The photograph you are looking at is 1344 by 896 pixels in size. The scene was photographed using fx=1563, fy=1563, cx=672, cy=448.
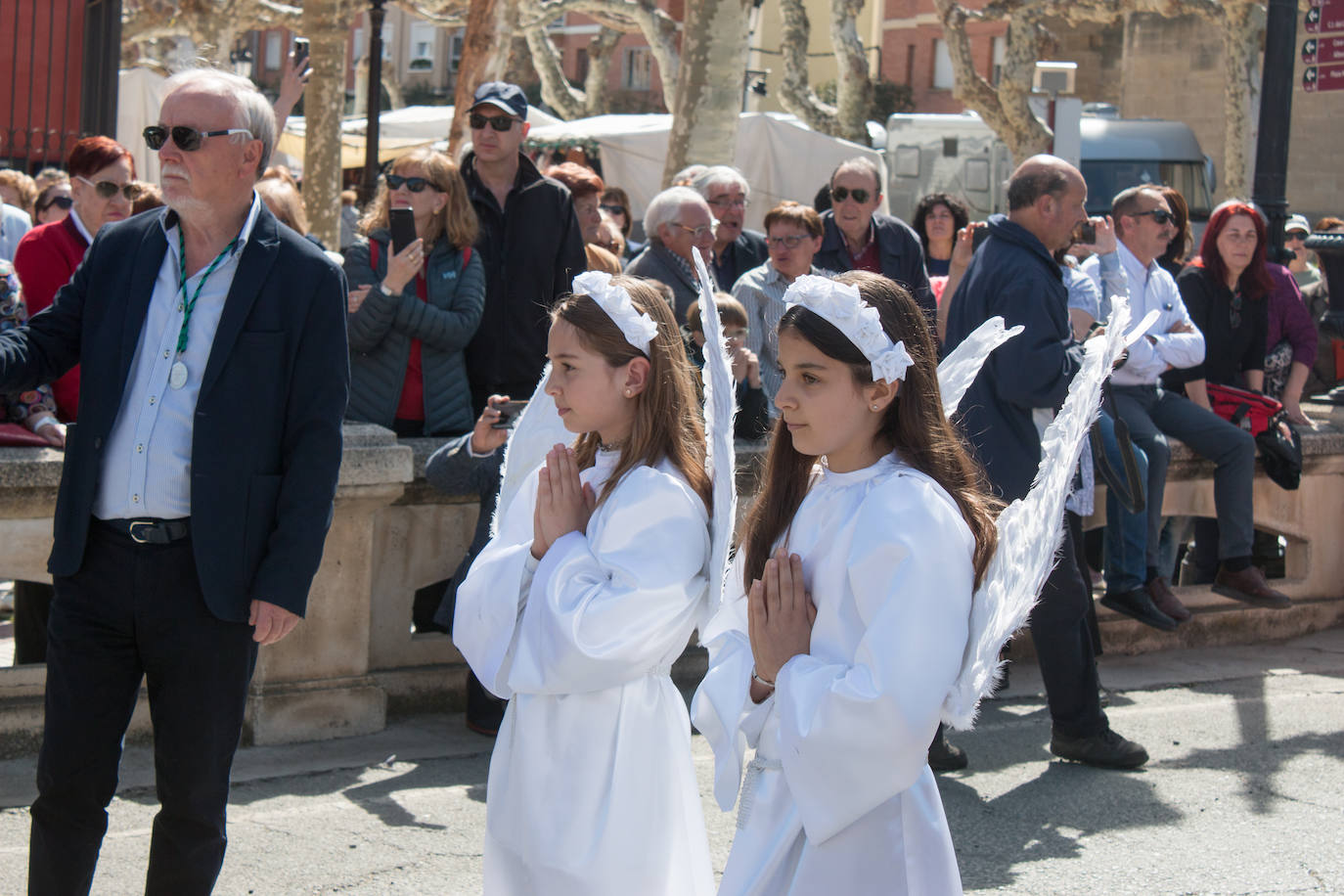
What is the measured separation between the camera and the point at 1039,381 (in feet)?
17.0

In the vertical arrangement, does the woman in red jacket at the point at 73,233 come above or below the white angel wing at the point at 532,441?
above

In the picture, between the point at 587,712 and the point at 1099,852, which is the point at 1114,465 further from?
the point at 587,712

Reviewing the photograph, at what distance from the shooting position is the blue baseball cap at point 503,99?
6133 mm

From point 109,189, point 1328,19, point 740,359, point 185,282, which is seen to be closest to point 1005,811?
point 740,359

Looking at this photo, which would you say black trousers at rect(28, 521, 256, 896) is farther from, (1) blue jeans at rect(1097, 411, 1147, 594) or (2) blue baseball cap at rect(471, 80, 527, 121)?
(1) blue jeans at rect(1097, 411, 1147, 594)

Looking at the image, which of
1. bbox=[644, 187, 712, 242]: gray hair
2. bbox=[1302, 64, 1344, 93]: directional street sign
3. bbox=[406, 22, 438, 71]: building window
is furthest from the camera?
bbox=[406, 22, 438, 71]: building window

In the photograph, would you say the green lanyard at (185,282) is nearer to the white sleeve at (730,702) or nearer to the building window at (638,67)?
the white sleeve at (730,702)

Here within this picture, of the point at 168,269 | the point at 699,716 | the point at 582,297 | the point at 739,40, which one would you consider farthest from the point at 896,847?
the point at 739,40

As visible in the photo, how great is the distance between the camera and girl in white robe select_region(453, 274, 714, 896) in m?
3.10

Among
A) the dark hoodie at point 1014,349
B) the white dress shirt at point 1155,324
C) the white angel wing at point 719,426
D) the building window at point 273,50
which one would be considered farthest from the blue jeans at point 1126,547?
the building window at point 273,50

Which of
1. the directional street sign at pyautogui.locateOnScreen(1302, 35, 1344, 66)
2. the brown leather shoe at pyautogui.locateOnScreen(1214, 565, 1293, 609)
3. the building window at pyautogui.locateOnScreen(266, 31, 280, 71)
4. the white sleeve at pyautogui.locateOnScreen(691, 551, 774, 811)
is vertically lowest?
the brown leather shoe at pyautogui.locateOnScreen(1214, 565, 1293, 609)

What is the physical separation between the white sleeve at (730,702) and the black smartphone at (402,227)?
3.18 meters

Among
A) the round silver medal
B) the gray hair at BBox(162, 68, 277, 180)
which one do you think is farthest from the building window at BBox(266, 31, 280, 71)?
the round silver medal

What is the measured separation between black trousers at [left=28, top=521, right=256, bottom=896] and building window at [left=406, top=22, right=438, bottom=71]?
199ft
